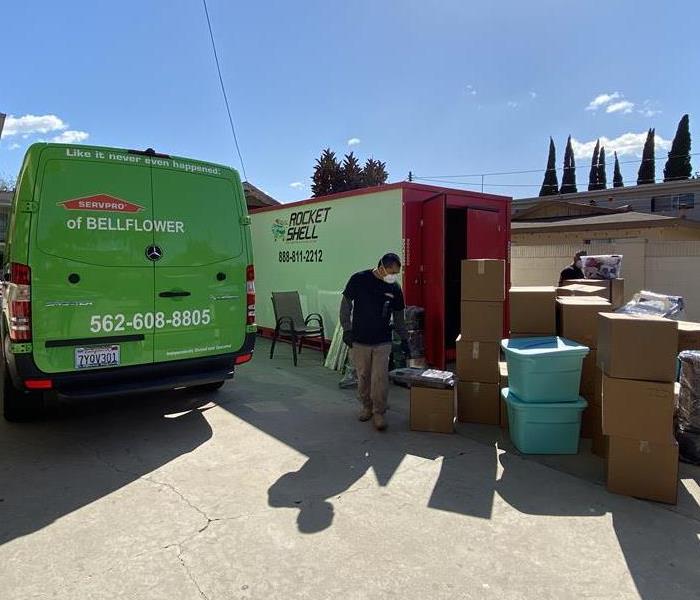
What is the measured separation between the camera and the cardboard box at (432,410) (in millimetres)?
4730

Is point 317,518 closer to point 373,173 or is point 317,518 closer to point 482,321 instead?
point 482,321

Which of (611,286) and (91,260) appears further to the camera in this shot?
(611,286)

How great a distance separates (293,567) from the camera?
2.65 metres

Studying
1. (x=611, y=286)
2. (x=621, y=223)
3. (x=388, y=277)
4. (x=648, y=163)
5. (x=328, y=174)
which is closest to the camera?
(x=388, y=277)

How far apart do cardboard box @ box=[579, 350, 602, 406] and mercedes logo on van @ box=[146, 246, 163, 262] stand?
377cm

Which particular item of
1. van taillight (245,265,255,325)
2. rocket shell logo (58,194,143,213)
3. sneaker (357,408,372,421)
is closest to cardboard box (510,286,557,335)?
sneaker (357,408,372,421)

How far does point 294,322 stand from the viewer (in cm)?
834

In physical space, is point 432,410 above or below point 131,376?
below

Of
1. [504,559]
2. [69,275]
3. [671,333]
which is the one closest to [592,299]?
[671,333]

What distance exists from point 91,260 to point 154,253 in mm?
504

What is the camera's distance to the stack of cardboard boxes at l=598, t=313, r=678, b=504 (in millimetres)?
3371

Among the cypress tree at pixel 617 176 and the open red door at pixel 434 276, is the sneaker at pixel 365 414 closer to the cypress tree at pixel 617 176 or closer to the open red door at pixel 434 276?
the open red door at pixel 434 276

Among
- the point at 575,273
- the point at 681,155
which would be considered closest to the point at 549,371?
the point at 575,273

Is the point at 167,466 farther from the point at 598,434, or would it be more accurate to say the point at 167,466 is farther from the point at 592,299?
the point at 592,299
